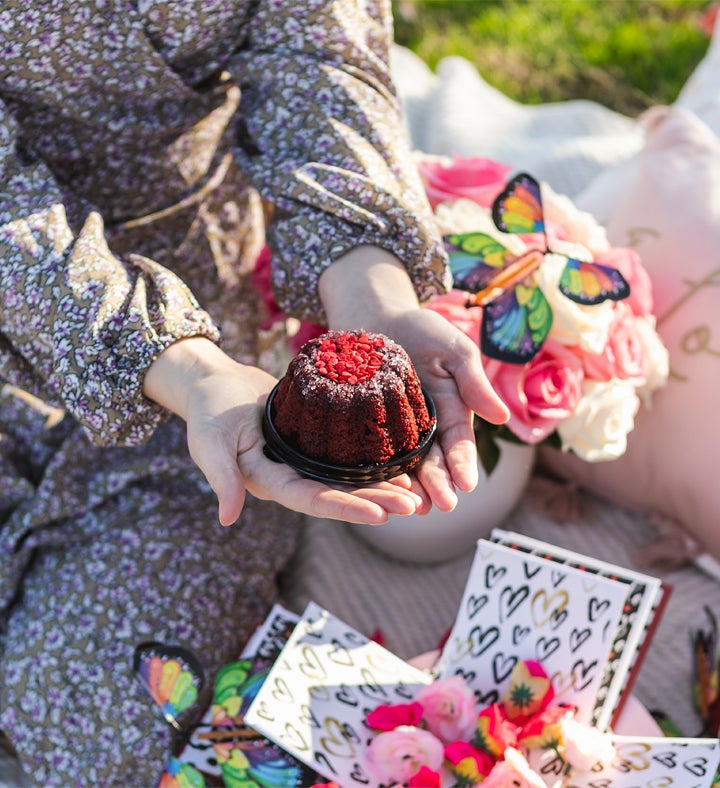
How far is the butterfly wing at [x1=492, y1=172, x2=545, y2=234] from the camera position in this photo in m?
1.54

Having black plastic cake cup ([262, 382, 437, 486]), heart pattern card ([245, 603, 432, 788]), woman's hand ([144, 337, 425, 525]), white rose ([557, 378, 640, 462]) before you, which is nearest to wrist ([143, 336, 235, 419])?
woman's hand ([144, 337, 425, 525])

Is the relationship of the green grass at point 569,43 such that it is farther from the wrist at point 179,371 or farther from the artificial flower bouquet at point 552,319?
the wrist at point 179,371

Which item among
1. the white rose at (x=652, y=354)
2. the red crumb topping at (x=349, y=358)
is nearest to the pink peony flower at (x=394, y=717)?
the red crumb topping at (x=349, y=358)

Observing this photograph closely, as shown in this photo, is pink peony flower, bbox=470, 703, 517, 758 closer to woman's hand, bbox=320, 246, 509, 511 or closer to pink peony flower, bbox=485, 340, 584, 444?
woman's hand, bbox=320, 246, 509, 511

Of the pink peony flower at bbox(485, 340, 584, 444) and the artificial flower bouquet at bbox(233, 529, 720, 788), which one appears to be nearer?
the artificial flower bouquet at bbox(233, 529, 720, 788)

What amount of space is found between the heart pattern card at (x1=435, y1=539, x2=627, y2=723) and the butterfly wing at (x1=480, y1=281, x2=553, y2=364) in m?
0.31

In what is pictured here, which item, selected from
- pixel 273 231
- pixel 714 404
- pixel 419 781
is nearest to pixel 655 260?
pixel 714 404

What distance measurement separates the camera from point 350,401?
1092 mm

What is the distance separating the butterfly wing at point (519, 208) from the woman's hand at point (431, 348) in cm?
26

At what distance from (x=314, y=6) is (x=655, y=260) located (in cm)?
78

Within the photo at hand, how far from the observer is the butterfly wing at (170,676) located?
1348 millimetres

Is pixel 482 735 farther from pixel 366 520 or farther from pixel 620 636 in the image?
pixel 366 520

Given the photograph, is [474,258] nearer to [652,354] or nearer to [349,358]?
[652,354]

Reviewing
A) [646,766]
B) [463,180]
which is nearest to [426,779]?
[646,766]
